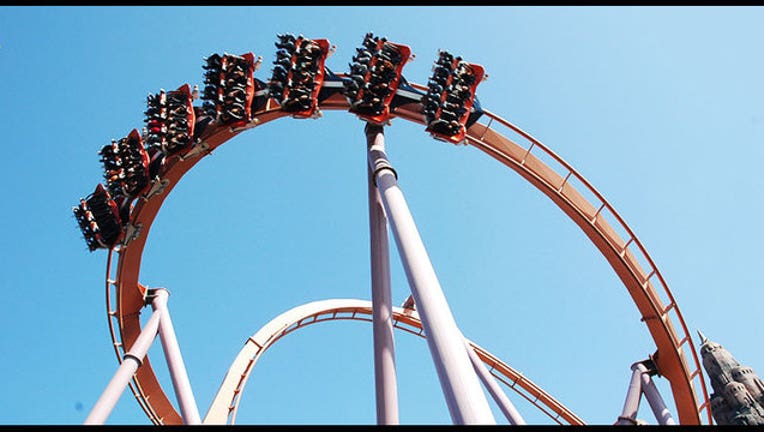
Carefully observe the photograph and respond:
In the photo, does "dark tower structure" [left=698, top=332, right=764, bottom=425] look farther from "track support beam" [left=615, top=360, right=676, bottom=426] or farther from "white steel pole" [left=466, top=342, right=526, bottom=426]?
"white steel pole" [left=466, top=342, right=526, bottom=426]

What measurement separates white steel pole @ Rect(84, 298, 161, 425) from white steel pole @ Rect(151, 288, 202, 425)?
0.20 m

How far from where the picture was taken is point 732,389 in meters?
18.5

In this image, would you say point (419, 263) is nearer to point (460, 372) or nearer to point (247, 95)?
point (460, 372)

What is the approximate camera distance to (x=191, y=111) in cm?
881

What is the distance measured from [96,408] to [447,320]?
4.95 meters

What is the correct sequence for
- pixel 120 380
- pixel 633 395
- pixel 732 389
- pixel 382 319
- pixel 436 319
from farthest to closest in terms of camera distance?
pixel 732 389, pixel 633 395, pixel 120 380, pixel 382 319, pixel 436 319

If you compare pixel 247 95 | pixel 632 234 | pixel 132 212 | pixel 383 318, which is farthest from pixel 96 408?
pixel 632 234

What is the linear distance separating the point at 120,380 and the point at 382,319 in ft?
12.0

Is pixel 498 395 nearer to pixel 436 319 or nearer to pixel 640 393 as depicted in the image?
pixel 640 393

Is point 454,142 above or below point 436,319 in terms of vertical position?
above

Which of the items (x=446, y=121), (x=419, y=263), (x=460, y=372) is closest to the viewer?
(x=460, y=372)

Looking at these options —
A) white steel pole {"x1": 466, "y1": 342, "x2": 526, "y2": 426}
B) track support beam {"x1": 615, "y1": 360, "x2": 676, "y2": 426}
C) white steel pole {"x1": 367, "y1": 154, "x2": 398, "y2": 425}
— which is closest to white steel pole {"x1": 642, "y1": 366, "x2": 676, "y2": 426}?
track support beam {"x1": 615, "y1": 360, "x2": 676, "y2": 426}

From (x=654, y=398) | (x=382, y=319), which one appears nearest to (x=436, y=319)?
(x=382, y=319)

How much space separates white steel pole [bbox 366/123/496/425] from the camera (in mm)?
4078
